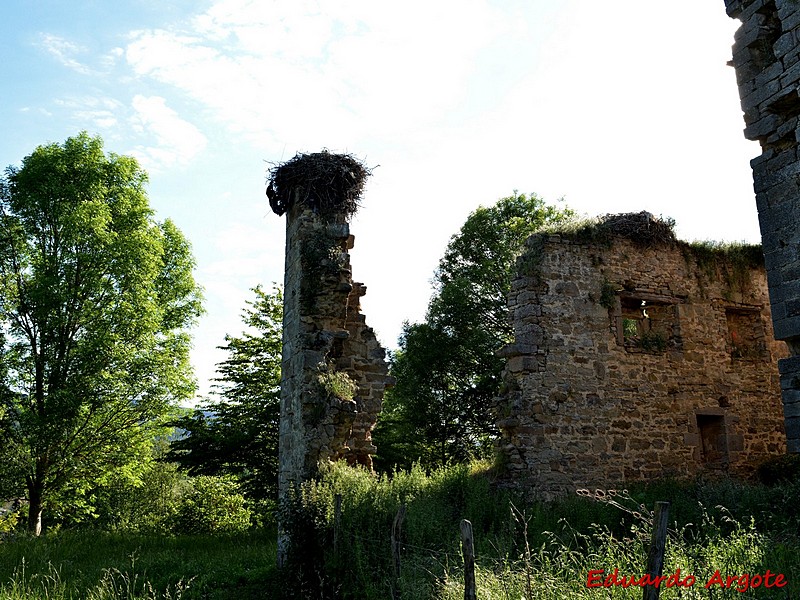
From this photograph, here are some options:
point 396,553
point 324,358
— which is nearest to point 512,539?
point 396,553

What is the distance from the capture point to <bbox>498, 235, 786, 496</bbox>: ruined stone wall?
11867 millimetres

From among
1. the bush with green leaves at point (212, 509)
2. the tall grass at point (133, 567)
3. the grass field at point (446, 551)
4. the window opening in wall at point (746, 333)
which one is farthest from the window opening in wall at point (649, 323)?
the bush with green leaves at point (212, 509)

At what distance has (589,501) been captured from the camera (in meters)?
10.7

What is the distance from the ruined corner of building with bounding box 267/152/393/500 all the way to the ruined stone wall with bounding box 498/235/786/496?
259 cm

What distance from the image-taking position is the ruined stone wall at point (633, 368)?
11867mm

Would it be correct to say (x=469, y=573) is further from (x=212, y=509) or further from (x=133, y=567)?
(x=212, y=509)

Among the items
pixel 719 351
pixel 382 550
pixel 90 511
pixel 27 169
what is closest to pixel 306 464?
pixel 382 550

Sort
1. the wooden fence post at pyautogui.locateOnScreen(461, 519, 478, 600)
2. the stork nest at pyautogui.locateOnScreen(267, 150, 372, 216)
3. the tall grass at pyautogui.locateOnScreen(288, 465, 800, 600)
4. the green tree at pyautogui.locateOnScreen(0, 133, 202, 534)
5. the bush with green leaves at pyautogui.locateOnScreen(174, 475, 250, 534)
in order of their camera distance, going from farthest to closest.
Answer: the bush with green leaves at pyautogui.locateOnScreen(174, 475, 250, 534)
the green tree at pyautogui.locateOnScreen(0, 133, 202, 534)
the stork nest at pyautogui.locateOnScreen(267, 150, 372, 216)
the tall grass at pyautogui.locateOnScreen(288, 465, 800, 600)
the wooden fence post at pyautogui.locateOnScreen(461, 519, 478, 600)

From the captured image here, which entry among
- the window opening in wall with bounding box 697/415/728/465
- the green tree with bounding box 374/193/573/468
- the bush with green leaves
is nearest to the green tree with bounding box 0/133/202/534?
the bush with green leaves

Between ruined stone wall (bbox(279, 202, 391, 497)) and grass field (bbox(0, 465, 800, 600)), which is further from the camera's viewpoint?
ruined stone wall (bbox(279, 202, 391, 497))

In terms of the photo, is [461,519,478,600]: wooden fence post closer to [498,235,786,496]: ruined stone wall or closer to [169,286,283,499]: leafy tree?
[498,235,786,496]: ruined stone wall

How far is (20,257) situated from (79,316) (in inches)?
90.8

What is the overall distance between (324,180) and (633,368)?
6.63 metres

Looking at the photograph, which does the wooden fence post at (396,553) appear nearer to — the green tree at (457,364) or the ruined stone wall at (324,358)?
the ruined stone wall at (324,358)
